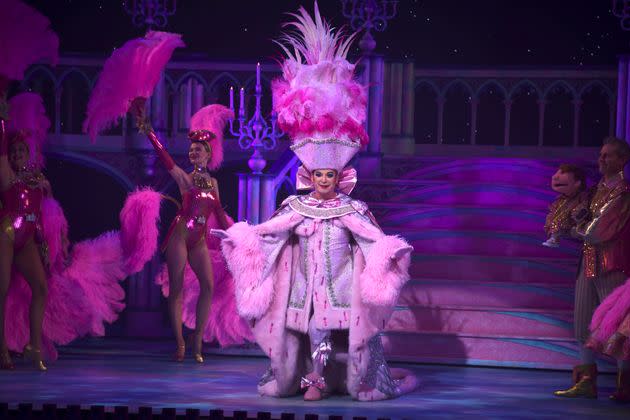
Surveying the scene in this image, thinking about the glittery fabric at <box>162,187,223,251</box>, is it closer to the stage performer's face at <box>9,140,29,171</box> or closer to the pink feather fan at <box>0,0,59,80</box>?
the stage performer's face at <box>9,140,29,171</box>

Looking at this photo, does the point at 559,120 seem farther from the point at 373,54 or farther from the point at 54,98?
the point at 54,98

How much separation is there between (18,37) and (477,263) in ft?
12.0

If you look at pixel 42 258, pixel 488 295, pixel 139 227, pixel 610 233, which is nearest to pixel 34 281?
pixel 42 258

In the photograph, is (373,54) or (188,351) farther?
(373,54)

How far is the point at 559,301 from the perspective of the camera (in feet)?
26.4

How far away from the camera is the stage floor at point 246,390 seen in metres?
5.88

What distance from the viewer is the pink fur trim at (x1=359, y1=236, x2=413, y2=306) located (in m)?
6.09

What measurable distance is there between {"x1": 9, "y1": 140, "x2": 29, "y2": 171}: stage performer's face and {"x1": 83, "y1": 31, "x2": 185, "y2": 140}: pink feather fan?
467mm

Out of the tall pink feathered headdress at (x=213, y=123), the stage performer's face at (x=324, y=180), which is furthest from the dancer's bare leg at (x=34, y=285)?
the stage performer's face at (x=324, y=180)

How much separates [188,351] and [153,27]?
3497mm

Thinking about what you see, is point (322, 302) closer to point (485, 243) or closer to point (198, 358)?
point (198, 358)

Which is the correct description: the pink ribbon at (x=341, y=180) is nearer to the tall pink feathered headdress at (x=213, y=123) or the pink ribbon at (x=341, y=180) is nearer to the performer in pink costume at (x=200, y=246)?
the performer in pink costume at (x=200, y=246)

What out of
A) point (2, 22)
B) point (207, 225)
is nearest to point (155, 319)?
point (207, 225)

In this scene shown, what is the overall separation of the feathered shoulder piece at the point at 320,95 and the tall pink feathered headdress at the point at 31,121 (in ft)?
6.23
